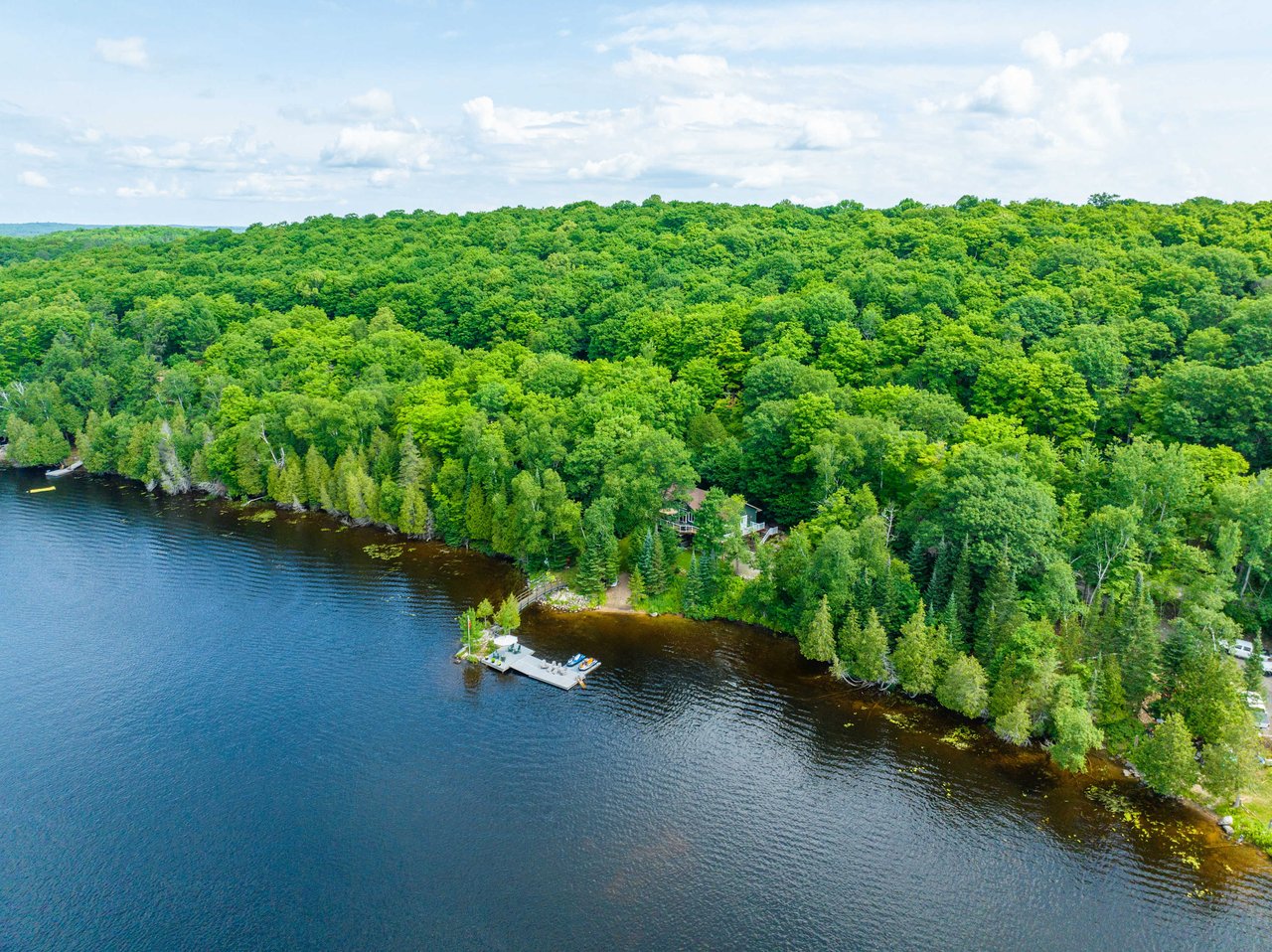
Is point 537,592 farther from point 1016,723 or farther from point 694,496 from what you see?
point 1016,723

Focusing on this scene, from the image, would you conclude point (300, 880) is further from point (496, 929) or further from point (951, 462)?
point (951, 462)

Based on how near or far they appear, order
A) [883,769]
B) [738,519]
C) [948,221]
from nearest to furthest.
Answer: [883,769]
[738,519]
[948,221]

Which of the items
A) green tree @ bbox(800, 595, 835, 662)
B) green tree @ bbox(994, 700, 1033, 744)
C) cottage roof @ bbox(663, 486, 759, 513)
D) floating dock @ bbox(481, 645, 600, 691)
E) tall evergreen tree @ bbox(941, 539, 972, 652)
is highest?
cottage roof @ bbox(663, 486, 759, 513)

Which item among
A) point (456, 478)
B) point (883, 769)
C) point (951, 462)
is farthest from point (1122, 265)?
point (456, 478)

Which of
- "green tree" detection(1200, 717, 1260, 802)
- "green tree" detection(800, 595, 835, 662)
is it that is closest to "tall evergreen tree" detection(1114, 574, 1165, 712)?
"green tree" detection(1200, 717, 1260, 802)

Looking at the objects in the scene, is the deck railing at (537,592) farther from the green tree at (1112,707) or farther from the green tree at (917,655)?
the green tree at (1112,707)

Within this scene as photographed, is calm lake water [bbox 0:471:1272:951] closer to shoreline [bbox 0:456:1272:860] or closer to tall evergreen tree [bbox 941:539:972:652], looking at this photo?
shoreline [bbox 0:456:1272:860]

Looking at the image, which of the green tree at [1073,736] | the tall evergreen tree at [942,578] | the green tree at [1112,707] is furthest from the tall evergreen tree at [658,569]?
the green tree at [1112,707]
